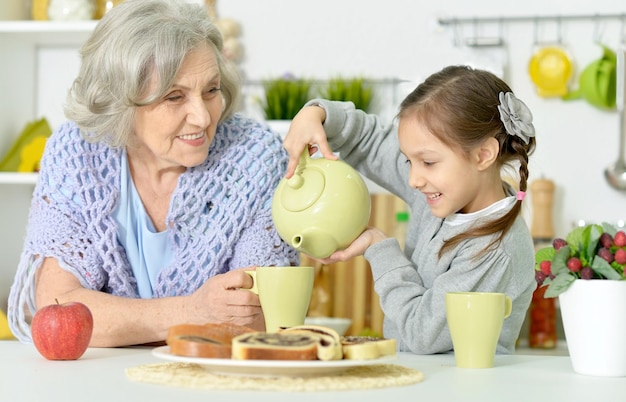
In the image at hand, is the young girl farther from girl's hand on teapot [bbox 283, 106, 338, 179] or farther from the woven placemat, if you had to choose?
the woven placemat

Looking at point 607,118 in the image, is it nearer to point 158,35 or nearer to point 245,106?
point 245,106

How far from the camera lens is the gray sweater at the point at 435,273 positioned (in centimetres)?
128

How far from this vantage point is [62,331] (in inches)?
43.8

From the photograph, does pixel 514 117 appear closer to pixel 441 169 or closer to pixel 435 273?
pixel 441 169

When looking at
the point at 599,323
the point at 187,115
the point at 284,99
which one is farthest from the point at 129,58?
the point at 284,99

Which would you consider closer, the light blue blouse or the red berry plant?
the red berry plant

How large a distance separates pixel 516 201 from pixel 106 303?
64cm

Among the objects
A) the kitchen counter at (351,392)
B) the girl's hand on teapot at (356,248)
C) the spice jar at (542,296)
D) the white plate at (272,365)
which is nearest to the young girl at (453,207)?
the girl's hand on teapot at (356,248)

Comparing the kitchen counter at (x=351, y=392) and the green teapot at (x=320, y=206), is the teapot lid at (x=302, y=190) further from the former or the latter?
the kitchen counter at (x=351, y=392)

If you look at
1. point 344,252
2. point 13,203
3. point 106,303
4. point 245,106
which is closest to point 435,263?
point 344,252

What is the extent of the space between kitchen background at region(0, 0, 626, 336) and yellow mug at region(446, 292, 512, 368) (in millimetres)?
1710

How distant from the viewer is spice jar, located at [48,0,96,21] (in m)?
2.75

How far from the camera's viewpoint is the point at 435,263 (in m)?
1.40

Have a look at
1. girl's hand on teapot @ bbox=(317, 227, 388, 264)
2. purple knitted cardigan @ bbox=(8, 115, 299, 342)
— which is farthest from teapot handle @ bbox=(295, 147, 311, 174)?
purple knitted cardigan @ bbox=(8, 115, 299, 342)
